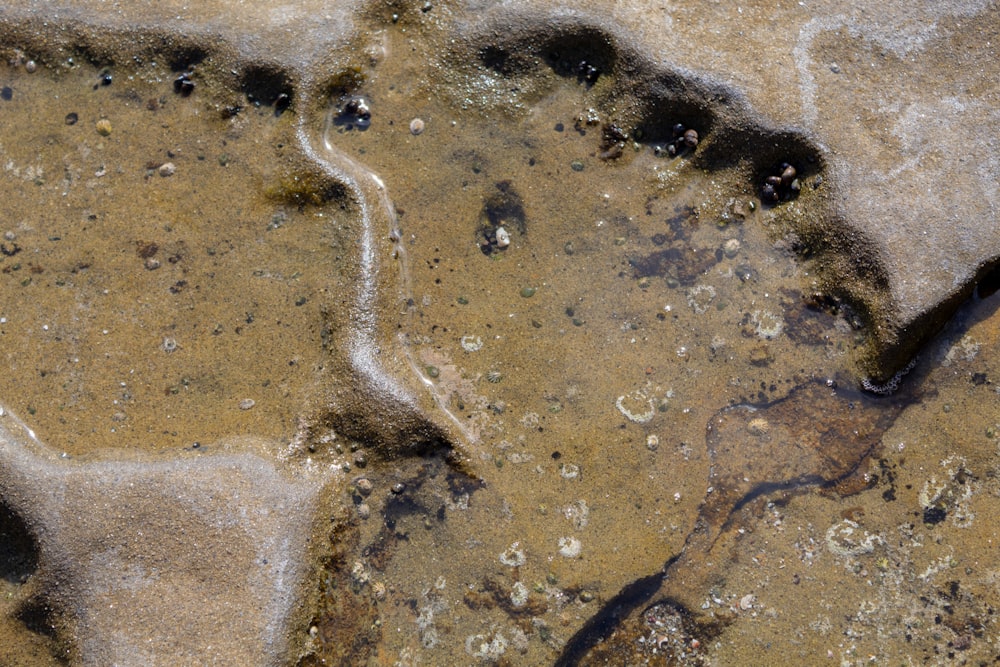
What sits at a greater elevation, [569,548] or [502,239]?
[502,239]

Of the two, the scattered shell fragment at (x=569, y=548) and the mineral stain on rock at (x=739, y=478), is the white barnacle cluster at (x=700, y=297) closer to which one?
the mineral stain on rock at (x=739, y=478)

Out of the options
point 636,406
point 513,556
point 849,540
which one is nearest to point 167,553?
point 513,556

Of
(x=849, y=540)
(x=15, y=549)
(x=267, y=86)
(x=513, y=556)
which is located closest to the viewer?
(x=15, y=549)

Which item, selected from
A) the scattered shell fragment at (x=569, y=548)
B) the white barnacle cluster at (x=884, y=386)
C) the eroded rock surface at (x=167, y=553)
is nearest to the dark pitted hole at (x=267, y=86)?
the eroded rock surface at (x=167, y=553)

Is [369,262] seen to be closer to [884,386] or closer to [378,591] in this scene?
[378,591]

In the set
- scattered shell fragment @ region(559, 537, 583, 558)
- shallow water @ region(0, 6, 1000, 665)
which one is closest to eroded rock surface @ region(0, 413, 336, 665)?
shallow water @ region(0, 6, 1000, 665)

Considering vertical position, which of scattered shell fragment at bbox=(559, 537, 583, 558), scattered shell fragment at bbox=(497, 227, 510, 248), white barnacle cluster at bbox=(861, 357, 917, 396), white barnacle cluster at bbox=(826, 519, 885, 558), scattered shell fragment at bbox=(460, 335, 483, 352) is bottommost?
scattered shell fragment at bbox=(559, 537, 583, 558)

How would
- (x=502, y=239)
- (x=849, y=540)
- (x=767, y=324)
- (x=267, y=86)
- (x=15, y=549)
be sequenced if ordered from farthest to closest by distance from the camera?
(x=267, y=86) < (x=502, y=239) < (x=767, y=324) < (x=849, y=540) < (x=15, y=549)

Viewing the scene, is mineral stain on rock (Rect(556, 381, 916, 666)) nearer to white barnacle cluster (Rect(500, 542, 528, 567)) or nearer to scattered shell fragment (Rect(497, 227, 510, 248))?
white barnacle cluster (Rect(500, 542, 528, 567))
